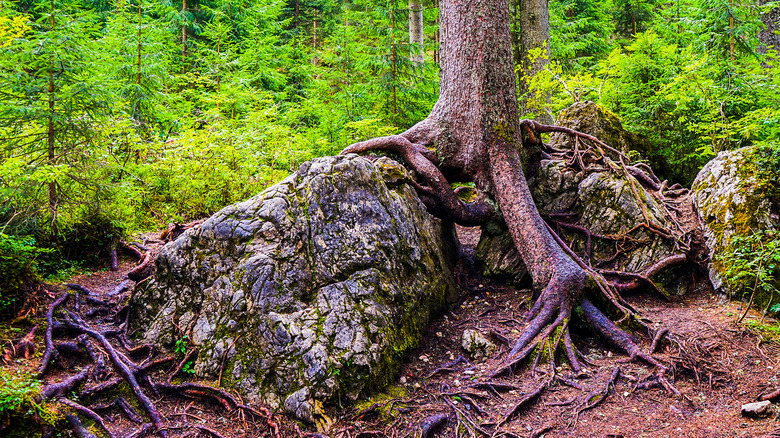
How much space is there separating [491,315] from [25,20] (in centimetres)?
766

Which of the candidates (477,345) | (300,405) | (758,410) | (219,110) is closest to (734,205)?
(758,410)

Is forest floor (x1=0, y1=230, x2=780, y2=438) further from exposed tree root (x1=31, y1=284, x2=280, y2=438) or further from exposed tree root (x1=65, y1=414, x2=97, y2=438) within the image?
exposed tree root (x1=65, y1=414, x2=97, y2=438)

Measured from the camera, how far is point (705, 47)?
10.2 meters

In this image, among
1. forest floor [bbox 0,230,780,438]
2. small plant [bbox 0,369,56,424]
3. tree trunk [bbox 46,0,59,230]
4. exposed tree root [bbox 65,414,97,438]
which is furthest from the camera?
tree trunk [bbox 46,0,59,230]

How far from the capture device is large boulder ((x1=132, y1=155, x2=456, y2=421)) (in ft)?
14.1

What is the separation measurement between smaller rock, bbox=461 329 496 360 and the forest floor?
83 millimetres

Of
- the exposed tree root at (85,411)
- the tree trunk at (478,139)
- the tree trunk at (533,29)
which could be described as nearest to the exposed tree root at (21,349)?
the exposed tree root at (85,411)

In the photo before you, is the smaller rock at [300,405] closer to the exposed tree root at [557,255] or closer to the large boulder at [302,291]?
the large boulder at [302,291]

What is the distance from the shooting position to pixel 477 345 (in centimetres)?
533

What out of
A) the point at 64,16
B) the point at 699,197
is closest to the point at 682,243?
the point at 699,197

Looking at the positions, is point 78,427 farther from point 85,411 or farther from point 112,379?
point 112,379

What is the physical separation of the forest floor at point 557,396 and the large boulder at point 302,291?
30 cm

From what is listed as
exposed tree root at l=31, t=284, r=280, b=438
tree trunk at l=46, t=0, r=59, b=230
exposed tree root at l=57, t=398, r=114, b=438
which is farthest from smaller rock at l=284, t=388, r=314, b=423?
tree trunk at l=46, t=0, r=59, b=230

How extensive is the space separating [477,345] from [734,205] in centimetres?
444
